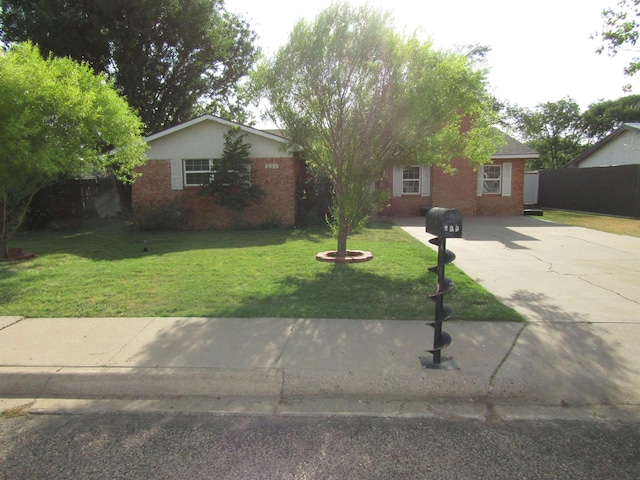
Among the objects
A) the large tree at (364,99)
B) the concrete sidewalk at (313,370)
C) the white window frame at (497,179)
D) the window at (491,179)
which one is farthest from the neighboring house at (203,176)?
the concrete sidewalk at (313,370)

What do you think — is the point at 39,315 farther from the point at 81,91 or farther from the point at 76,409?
the point at 81,91

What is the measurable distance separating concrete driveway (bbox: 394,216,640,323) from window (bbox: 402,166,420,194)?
594 centimetres

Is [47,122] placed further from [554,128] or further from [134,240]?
[554,128]

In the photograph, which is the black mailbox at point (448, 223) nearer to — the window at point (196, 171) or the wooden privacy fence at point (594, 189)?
the window at point (196, 171)

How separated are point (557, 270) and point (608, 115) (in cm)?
4317

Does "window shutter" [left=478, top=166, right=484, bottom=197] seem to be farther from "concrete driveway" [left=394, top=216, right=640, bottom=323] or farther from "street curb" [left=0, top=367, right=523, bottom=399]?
"street curb" [left=0, top=367, right=523, bottom=399]

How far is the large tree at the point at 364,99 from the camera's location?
24.4 feet

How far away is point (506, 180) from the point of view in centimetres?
2052

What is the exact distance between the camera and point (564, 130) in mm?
46031

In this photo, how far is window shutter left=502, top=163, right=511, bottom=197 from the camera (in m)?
20.4

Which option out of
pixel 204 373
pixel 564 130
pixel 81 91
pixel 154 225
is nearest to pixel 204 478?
pixel 204 373

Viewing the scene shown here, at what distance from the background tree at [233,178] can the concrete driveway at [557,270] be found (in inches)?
227

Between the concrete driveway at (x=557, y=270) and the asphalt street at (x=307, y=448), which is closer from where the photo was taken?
the asphalt street at (x=307, y=448)

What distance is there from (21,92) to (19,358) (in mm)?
6130
